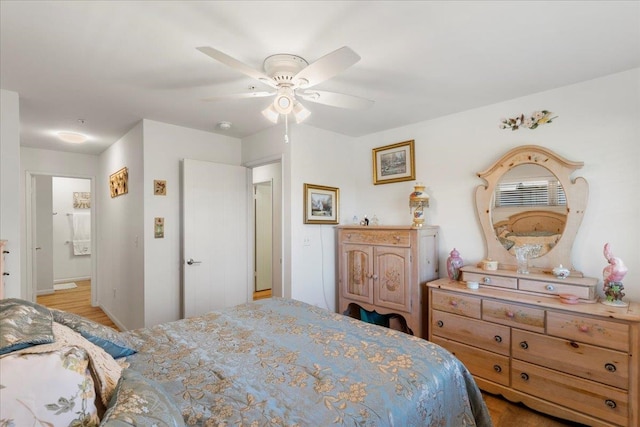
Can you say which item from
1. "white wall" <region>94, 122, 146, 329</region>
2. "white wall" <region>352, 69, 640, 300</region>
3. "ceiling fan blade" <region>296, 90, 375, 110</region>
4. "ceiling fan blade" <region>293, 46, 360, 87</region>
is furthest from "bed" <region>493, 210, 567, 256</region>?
"white wall" <region>94, 122, 146, 329</region>

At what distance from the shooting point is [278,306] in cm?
224

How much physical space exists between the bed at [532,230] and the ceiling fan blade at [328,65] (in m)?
2.12

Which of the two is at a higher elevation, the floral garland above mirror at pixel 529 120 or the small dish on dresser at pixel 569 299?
the floral garland above mirror at pixel 529 120

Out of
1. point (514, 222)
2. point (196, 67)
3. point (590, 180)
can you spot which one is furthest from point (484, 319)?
point (196, 67)

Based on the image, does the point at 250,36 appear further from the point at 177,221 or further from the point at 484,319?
the point at 484,319

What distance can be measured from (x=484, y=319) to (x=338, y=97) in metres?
2.02

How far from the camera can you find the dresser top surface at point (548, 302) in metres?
1.87

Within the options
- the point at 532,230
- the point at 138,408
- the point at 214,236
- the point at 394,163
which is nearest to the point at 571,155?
the point at 532,230

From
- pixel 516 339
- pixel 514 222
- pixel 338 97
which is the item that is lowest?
pixel 516 339

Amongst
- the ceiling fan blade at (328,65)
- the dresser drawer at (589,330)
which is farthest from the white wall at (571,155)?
the ceiling fan blade at (328,65)

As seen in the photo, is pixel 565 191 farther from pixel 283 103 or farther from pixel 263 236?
pixel 263 236

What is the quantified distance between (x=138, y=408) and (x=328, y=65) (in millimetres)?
1536

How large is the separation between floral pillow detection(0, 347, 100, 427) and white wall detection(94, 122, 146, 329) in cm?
262

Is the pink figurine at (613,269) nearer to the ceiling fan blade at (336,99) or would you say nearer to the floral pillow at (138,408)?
the ceiling fan blade at (336,99)
